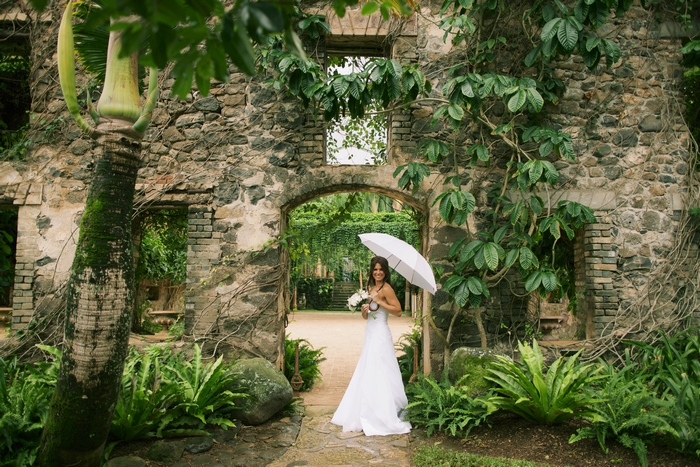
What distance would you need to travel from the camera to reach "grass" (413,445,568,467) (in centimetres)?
411

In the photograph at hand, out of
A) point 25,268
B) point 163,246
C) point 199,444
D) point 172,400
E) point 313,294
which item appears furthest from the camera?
point 313,294

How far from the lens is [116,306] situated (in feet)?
10.6

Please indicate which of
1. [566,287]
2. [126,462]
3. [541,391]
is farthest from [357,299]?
[566,287]

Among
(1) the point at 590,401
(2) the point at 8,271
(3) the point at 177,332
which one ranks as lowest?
(1) the point at 590,401

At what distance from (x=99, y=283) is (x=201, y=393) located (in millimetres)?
2112

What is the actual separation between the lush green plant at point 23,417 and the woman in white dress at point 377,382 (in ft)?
8.62

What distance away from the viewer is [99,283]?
3197 millimetres

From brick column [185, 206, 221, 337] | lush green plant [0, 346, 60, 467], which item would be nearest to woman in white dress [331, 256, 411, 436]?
brick column [185, 206, 221, 337]

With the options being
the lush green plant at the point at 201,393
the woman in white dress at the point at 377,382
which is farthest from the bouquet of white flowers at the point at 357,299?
the lush green plant at the point at 201,393

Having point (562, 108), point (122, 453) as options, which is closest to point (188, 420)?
point (122, 453)

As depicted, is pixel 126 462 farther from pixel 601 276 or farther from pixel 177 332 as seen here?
pixel 601 276

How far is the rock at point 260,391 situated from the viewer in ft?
16.9

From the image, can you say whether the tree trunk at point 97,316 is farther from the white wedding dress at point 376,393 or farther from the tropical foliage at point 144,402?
the white wedding dress at point 376,393

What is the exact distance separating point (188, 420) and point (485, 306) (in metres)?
3.46
